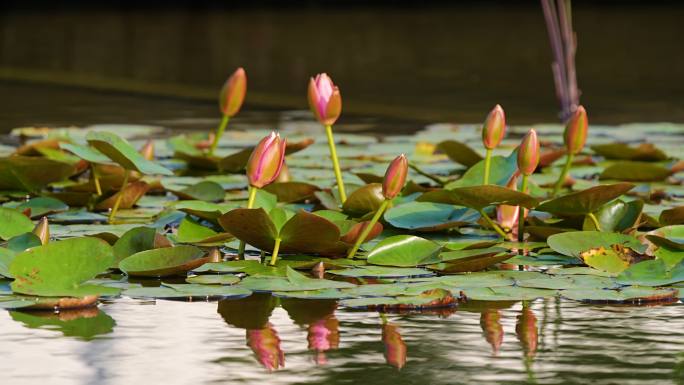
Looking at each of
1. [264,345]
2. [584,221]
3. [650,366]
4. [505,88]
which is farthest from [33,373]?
[505,88]

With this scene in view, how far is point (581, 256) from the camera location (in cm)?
235

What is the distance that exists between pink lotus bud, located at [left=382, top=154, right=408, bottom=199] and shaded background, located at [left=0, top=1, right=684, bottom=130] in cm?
285

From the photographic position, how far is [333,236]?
7.63ft

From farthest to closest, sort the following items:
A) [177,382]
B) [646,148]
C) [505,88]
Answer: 1. [505,88]
2. [646,148]
3. [177,382]

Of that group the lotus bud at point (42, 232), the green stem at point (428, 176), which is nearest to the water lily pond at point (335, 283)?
the lotus bud at point (42, 232)

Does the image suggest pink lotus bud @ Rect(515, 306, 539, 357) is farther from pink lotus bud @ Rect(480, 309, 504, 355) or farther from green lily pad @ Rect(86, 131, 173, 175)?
green lily pad @ Rect(86, 131, 173, 175)

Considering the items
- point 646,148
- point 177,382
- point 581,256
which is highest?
point 646,148

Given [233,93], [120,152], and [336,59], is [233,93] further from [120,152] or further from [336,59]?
[336,59]

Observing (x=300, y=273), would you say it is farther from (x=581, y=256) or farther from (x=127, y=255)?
(x=581, y=256)

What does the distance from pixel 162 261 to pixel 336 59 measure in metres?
6.36

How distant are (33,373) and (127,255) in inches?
24.6

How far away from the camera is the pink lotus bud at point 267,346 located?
70.3 inches

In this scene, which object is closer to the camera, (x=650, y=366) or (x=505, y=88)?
(x=650, y=366)

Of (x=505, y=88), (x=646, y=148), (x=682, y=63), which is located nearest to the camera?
(x=646, y=148)
